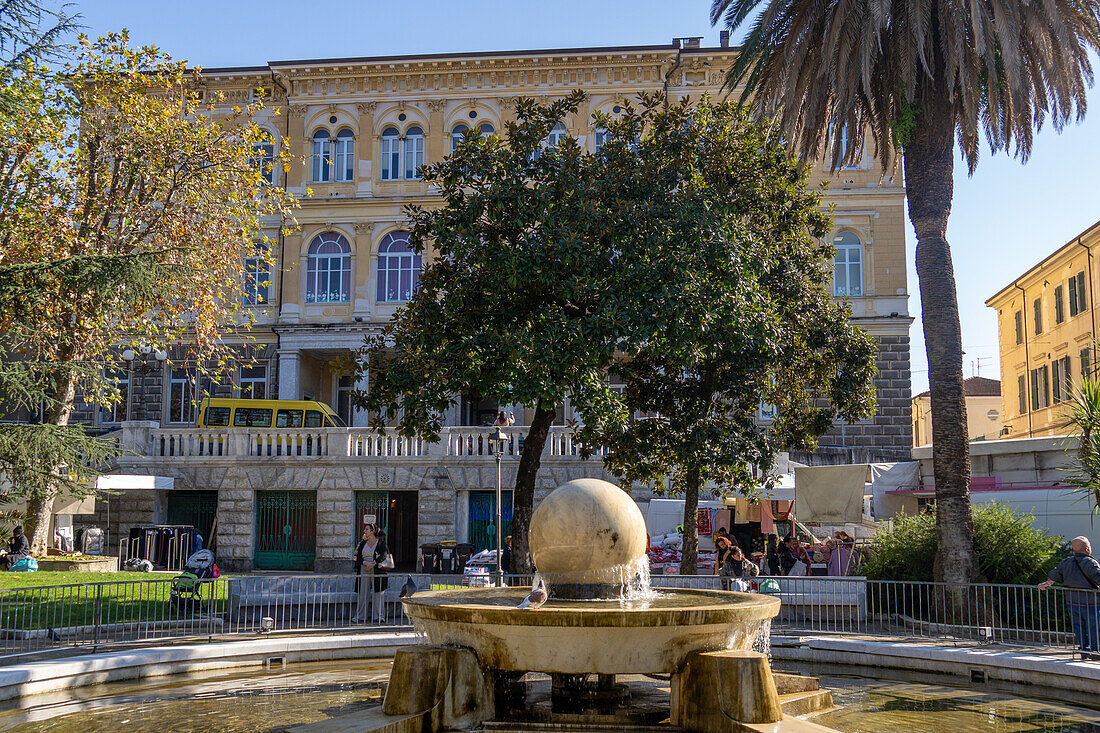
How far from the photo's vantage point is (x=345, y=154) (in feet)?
117

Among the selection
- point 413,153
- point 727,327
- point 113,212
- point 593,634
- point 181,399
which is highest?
point 413,153

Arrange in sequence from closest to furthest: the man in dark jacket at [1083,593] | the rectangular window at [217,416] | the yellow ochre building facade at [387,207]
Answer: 1. the man in dark jacket at [1083,593]
2. the rectangular window at [217,416]
3. the yellow ochre building facade at [387,207]

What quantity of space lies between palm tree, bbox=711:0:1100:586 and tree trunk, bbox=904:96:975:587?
0.02 meters

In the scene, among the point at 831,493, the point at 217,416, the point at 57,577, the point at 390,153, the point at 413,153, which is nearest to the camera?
the point at 57,577

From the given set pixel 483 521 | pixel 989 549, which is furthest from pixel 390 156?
pixel 989 549

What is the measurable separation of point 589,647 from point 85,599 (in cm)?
804

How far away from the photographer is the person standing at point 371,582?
574 inches

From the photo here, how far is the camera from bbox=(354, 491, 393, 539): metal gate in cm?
2625

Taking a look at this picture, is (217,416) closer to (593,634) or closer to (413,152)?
(413,152)

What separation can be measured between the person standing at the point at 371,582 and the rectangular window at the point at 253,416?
1315cm

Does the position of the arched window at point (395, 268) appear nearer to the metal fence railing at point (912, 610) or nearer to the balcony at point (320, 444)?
the balcony at point (320, 444)

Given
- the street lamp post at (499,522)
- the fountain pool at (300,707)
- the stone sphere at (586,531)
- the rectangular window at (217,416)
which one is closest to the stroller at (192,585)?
the fountain pool at (300,707)

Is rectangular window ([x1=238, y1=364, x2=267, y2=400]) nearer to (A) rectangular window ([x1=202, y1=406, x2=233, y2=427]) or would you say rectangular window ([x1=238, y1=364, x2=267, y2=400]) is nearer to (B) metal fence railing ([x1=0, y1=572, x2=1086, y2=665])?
(A) rectangular window ([x1=202, y1=406, x2=233, y2=427])

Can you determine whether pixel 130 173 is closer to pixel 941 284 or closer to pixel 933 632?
pixel 941 284
